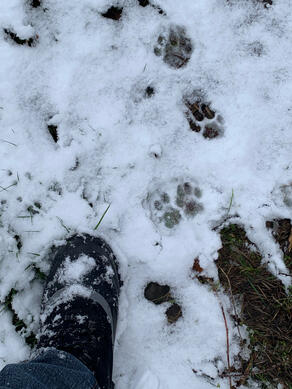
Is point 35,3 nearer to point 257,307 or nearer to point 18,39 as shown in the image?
point 18,39

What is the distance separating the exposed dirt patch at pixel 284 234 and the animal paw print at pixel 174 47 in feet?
2.99

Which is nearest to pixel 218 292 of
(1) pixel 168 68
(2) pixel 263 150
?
(2) pixel 263 150

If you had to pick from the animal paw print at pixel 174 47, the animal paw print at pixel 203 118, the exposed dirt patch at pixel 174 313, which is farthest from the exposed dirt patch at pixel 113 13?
the exposed dirt patch at pixel 174 313

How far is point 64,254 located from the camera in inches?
67.5

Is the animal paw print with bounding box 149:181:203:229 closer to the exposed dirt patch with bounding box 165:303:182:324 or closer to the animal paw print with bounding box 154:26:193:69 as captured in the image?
the exposed dirt patch with bounding box 165:303:182:324

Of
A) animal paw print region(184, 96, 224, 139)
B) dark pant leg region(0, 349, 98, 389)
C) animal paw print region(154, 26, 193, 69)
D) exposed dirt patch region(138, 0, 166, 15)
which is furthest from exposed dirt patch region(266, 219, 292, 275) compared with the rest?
exposed dirt patch region(138, 0, 166, 15)

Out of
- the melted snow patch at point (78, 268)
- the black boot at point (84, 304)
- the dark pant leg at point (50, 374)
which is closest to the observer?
the dark pant leg at point (50, 374)

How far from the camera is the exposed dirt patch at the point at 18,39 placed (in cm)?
175

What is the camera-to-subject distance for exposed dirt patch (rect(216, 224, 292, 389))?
1749 mm

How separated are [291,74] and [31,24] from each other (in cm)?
131

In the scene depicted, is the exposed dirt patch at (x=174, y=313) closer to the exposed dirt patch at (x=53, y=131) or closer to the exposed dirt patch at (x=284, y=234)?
the exposed dirt patch at (x=284, y=234)

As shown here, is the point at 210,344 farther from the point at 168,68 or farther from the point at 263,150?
the point at 168,68

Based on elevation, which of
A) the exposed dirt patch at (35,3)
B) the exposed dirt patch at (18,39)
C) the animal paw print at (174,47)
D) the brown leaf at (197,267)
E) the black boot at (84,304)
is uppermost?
the animal paw print at (174,47)

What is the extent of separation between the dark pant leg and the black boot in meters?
0.09
